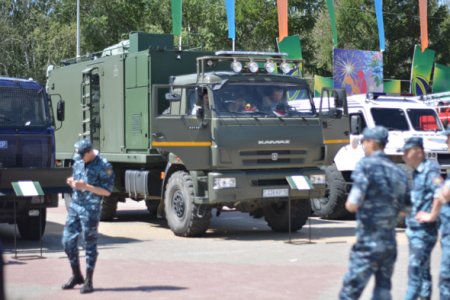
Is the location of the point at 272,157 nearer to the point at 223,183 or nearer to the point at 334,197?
the point at 223,183

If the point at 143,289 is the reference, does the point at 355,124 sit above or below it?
above

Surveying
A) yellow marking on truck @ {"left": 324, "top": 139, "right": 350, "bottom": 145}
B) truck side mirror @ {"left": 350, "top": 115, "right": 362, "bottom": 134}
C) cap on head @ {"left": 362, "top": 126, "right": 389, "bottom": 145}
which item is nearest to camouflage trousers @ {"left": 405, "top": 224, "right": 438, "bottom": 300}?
cap on head @ {"left": 362, "top": 126, "right": 389, "bottom": 145}

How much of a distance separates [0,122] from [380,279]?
28.9ft

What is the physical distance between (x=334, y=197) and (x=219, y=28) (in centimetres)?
2470

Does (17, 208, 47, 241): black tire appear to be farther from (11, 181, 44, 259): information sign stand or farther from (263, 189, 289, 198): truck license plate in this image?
(263, 189, 289, 198): truck license plate

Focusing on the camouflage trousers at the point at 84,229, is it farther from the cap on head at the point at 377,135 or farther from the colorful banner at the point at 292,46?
the colorful banner at the point at 292,46

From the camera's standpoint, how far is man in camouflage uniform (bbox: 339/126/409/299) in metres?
6.45

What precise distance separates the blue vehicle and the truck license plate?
3.35 meters

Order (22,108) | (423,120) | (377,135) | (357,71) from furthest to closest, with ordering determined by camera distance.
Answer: (357,71) < (423,120) < (22,108) < (377,135)

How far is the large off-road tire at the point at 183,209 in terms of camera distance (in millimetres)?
14066

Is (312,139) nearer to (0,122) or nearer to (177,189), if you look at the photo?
(177,189)

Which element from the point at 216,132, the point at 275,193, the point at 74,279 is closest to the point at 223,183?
the point at 216,132

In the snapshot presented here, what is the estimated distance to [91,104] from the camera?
17.4 meters

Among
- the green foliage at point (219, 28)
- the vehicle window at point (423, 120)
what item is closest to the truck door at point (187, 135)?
the vehicle window at point (423, 120)
